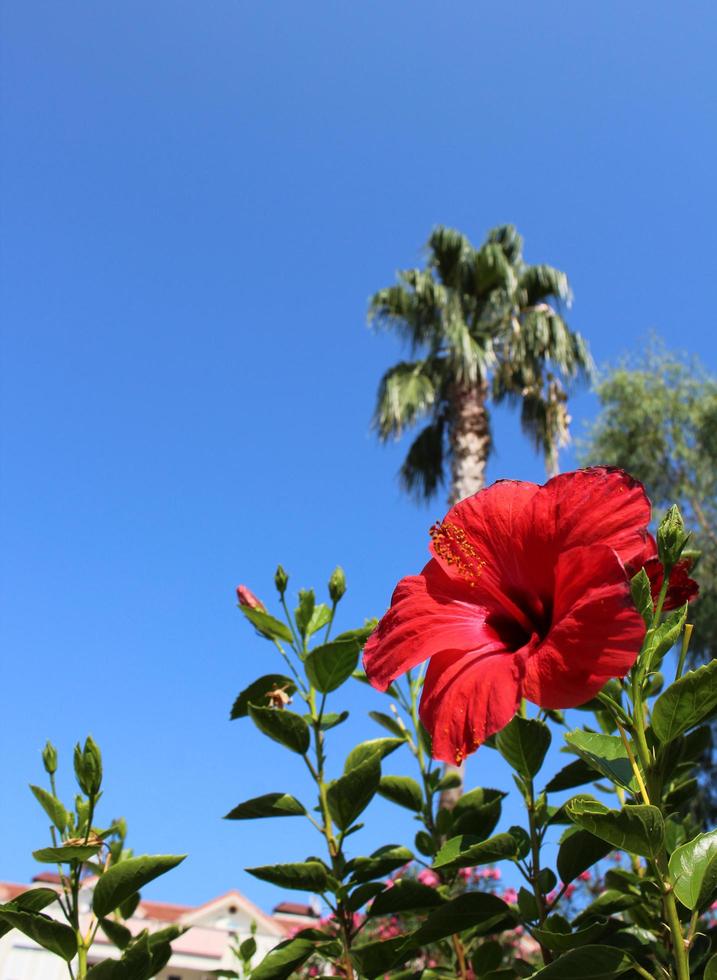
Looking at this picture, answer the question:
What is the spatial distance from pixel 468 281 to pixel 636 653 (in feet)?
32.2

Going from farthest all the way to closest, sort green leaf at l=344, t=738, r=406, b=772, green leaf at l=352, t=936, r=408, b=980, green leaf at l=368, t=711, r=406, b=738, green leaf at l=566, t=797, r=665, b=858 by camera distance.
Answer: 1. green leaf at l=368, t=711, r=406, b=738
2. green leaf at l=344, t=738, r=406, b=772
3. green leaf at l=352, t=936, r=408, b=980
4. green leaf at l=566, t=797, r=665, b=858

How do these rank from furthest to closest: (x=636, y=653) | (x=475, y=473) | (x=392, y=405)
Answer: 1. (x=392, y=405)
2. (x=475, y=473)
3. (x=636, y=653)

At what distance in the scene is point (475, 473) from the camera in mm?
8688

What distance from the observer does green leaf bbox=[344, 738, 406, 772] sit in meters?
1.05

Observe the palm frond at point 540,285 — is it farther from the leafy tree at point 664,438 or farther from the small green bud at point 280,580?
the small green bud at point 280,580

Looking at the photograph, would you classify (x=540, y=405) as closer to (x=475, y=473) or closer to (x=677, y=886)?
(x=475, y=473)

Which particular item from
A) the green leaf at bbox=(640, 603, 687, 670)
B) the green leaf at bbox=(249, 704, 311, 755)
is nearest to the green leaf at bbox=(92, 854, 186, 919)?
the green leaf at bbox=(249, 704, 311, 755)

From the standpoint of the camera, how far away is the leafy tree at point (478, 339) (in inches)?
368

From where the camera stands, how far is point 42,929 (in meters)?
0.80

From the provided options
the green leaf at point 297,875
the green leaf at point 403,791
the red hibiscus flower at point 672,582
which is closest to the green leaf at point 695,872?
the red hibiscus flower at point 672,582

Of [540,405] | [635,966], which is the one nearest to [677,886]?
[635,966]

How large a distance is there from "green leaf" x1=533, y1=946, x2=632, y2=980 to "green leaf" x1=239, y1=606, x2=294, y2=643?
1.93 ft

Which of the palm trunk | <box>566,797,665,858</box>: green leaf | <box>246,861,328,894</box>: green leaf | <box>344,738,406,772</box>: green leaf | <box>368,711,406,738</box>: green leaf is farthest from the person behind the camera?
the palm trunk

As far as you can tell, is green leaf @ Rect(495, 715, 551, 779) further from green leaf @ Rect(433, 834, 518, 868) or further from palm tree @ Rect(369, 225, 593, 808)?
palm tree @ Rect(369, 225, 593, 808)
